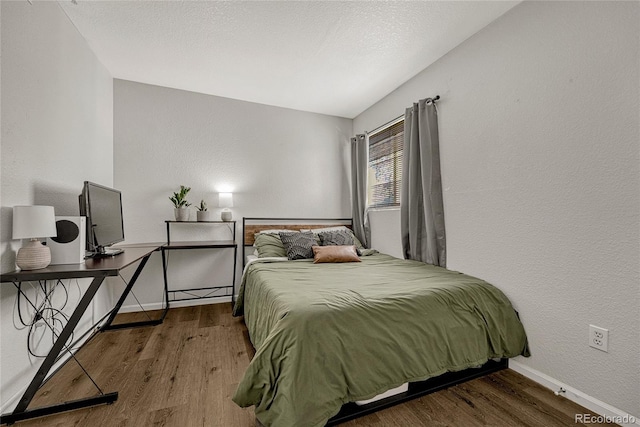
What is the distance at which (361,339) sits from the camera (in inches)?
53.0

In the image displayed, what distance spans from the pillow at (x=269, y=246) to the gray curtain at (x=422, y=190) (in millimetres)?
1328

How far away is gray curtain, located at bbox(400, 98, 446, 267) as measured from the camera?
2.46 metres

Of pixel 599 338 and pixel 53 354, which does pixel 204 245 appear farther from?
pixel 599 338

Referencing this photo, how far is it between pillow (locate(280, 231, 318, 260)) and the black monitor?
4.84 feet

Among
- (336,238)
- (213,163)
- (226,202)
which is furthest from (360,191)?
(213,163)

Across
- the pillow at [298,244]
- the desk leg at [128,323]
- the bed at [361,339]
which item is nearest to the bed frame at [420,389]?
the bed at [361,339]

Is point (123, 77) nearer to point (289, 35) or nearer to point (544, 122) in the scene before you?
point (289, 35)

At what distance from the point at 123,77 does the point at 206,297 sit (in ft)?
8.57

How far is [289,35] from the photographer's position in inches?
86.5

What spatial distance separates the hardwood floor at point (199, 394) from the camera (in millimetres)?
1380

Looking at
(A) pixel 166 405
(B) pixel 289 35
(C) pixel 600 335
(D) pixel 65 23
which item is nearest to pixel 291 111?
(B) pixel 289 35

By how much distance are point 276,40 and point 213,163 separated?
5.34ft

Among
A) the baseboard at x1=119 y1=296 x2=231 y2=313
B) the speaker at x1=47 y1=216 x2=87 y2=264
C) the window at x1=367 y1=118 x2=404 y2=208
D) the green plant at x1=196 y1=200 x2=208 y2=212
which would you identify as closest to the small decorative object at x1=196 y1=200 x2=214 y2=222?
the green plant at x1=196 y1=200 x2=208 y2=212

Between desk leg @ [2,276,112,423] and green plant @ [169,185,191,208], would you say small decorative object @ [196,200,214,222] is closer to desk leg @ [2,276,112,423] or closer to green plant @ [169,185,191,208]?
green plant @ [169,185,191,208]
